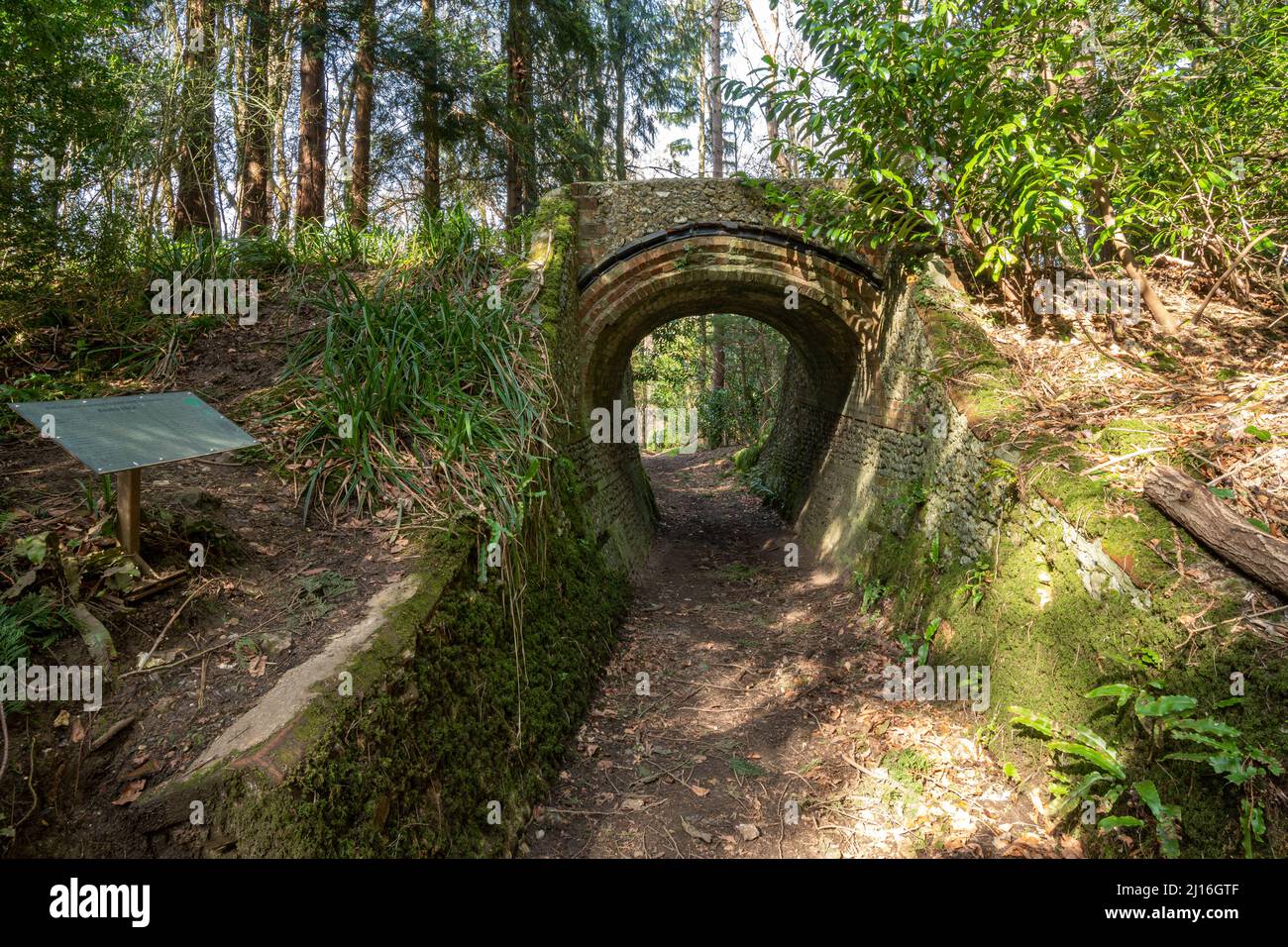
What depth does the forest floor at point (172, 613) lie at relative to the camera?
1.99m

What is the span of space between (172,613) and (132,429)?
35.3 inches

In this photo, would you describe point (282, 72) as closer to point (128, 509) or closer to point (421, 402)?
point (421, 402)

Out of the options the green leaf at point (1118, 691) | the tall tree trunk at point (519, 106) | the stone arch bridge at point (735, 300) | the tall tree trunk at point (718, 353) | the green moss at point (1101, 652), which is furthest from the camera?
the tall tree trunk at point (718, 353)

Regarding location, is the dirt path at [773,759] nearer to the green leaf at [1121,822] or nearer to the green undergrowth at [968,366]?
the green leaf at [1121,822]

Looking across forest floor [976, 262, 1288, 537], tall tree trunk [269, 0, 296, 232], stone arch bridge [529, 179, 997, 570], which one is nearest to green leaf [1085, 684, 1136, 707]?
forest floor [976, 262, 1288, 537]

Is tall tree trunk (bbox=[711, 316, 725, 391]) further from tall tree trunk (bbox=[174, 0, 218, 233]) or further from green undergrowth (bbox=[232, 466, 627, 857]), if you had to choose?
green undergrowth (bbox=[232, 466, 627, 857])

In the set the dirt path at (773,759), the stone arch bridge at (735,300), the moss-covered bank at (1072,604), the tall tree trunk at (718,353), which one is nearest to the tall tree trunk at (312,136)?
the stone arch bridge at (735,300)

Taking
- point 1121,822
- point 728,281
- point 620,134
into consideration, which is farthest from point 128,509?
point 620,134

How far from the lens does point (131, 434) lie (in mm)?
2512

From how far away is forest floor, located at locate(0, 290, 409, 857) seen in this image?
6.52ft

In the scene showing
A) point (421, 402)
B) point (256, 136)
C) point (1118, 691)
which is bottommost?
point (1118, 691)

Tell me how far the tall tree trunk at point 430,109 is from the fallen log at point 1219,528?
829cm

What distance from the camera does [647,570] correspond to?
8.02 metres

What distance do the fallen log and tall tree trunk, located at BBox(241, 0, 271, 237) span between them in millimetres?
9471
